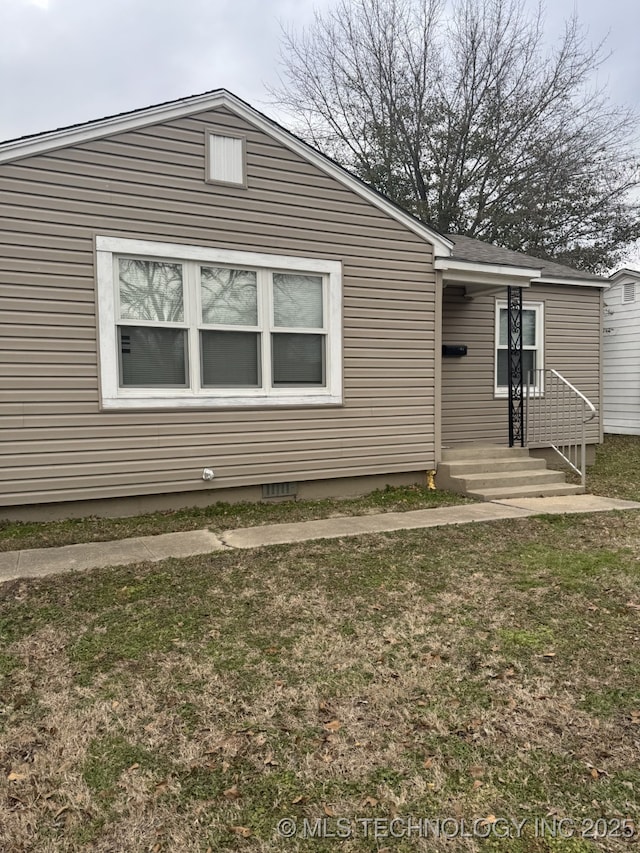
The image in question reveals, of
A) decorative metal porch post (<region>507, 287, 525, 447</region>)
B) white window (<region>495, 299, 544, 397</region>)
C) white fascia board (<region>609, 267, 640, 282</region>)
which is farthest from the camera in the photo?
white fascia board (<region>609, 267, 640, 282</region>)

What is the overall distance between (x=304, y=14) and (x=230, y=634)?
65.3 ft

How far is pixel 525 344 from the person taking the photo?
9.59 m

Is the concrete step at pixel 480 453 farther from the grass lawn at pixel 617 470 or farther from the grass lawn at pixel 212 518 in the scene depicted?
the grass lawn at pixel 617 470

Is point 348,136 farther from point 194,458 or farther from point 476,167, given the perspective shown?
point 194,458

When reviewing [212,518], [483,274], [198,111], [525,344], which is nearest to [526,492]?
[483,274]

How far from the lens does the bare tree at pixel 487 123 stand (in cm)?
1711

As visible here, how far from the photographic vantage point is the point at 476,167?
17641mm

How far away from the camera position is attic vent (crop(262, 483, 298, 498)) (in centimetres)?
676

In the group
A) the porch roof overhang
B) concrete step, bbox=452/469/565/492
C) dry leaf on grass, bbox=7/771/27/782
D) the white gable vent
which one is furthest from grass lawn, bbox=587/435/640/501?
dry leaf on grass, bbox=7/771/27/782

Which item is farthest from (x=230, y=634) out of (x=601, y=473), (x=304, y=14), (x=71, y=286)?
(x=304, y=14)

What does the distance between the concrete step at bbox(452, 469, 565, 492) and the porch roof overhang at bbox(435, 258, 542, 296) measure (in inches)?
103

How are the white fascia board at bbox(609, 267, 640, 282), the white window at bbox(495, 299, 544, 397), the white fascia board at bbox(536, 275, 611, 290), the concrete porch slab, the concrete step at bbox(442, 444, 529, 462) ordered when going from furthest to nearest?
1. the white fascia board at bbox(609, 267, 640, 282)
2. the white fascia board at bbox(536, 275, 611, 290)
3. the white window at bbox(495, 299, 544, 397)
4. the concrete step at bbox(442, 444, 529, 462)
5. the concrete porch slab

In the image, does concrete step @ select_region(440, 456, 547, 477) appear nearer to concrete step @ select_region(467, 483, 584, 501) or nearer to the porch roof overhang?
concrete step @ select_region(467, 483, 584, 501)

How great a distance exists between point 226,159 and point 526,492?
5184 millimetres
